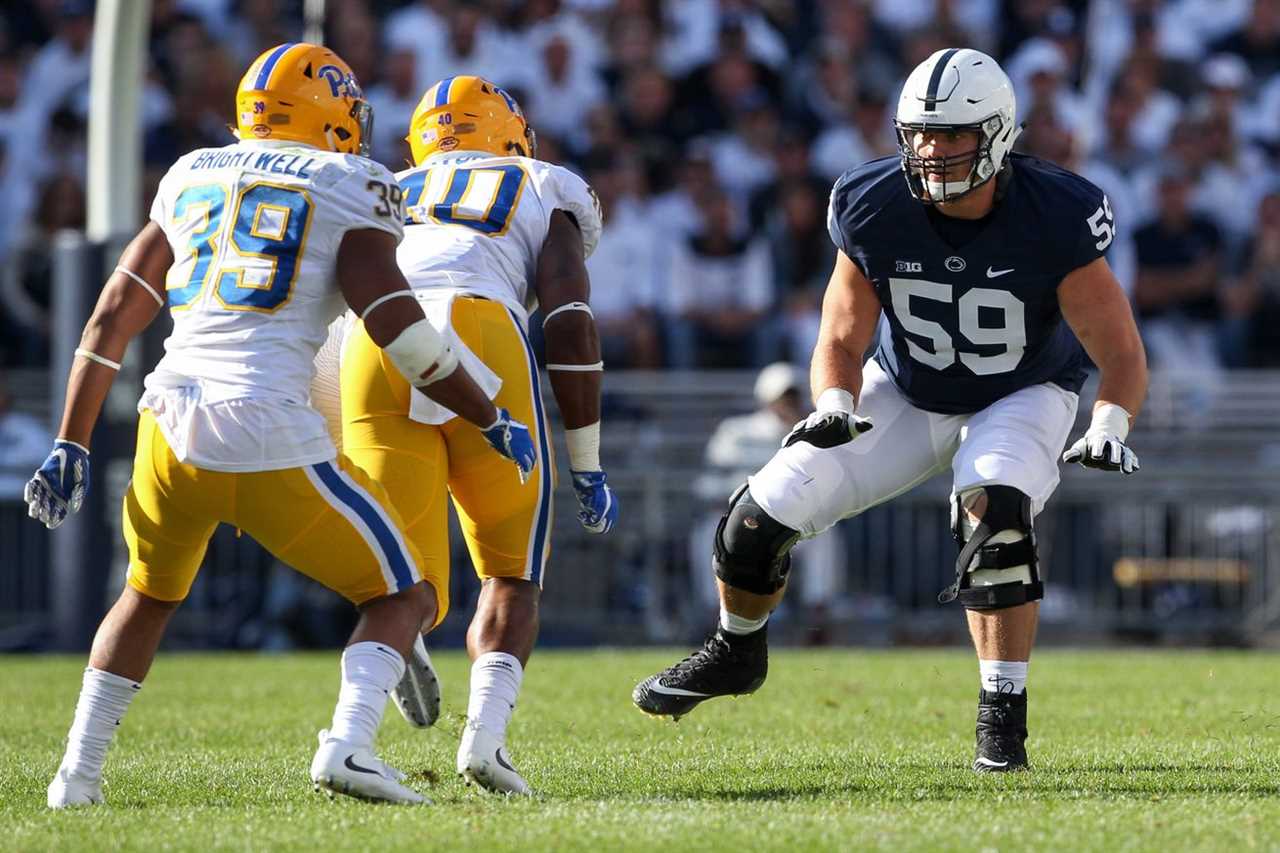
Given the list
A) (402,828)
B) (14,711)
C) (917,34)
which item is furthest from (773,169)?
(402,828)

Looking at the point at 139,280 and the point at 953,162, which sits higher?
the point at 953,162

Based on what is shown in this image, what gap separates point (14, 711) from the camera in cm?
729

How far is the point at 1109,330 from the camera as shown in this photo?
534 centimetres

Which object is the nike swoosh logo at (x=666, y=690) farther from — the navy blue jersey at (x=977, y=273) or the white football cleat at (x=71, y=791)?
the white football cleat at (x=71, y=791)

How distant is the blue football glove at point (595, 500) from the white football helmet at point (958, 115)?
1.21 m

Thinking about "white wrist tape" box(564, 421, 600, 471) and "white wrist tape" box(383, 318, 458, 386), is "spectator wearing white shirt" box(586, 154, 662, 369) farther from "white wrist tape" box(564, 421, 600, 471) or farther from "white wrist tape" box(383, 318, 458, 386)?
"white wrist tape" box(383, 318, 458, 386)

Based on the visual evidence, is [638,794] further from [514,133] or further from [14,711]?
[14,711]

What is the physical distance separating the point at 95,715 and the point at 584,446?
4.79 ft

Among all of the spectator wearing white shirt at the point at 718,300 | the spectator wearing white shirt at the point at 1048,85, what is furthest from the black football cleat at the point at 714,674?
the spectator wearing white shirt at the point at 1048,85

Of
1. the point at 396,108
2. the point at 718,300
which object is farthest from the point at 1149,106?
the point at 396,108

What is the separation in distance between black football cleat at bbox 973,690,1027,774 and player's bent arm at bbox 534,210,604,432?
131 centimetres

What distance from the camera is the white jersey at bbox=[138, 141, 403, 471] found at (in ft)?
14.4

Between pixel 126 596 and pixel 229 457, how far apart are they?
511 millimetres

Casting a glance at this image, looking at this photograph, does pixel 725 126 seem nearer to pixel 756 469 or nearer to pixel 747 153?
pixel 747 153
